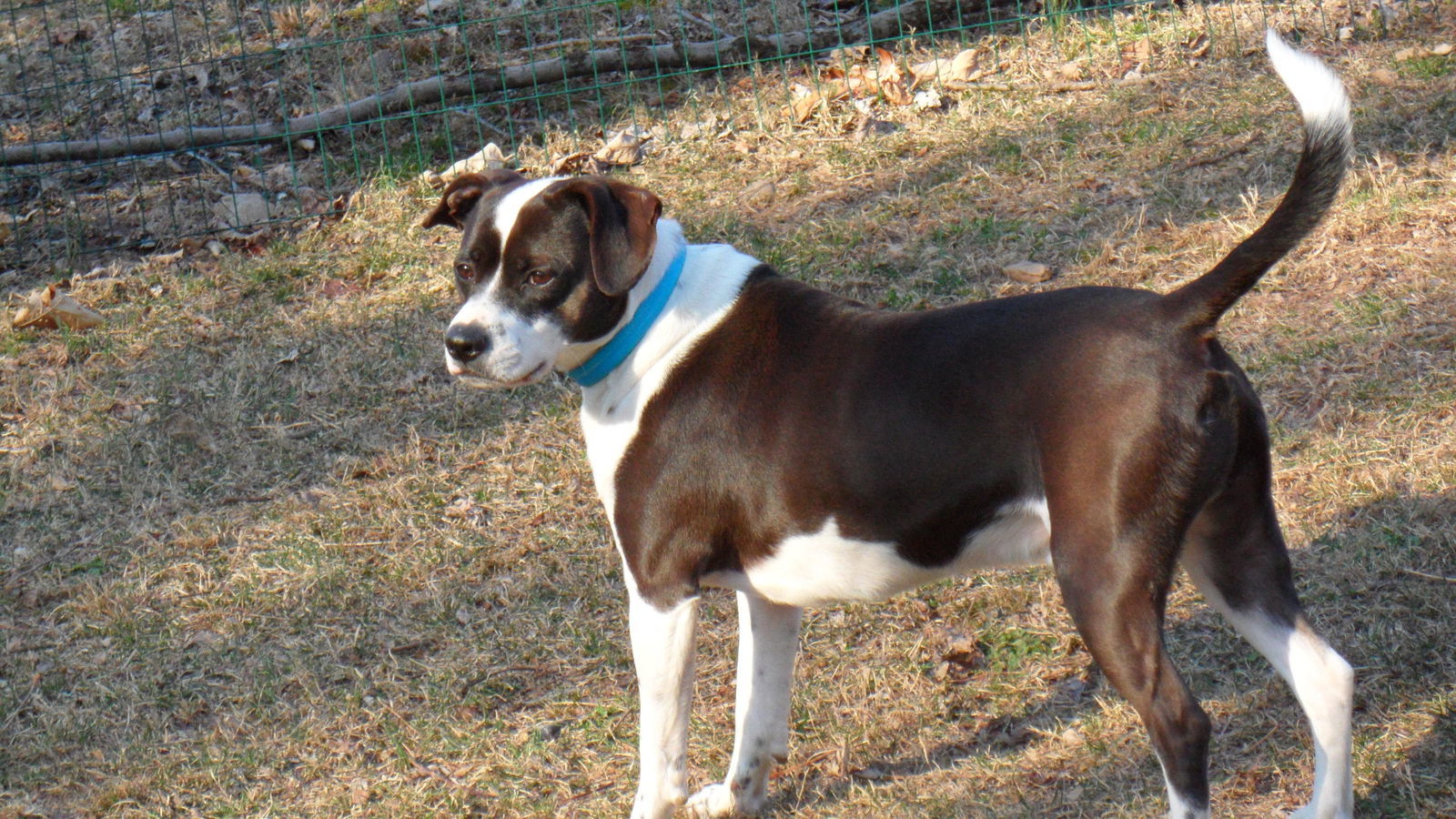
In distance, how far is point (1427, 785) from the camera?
122 inches

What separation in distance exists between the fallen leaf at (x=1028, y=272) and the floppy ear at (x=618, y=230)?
275 centimetres

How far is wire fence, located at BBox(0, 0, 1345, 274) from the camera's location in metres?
6.65

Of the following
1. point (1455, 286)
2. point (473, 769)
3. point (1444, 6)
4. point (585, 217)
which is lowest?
point (473, 769)

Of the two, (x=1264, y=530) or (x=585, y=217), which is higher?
(x=585, y=217)

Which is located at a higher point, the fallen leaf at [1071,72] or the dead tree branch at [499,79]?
the dead tree branch at [499,79]

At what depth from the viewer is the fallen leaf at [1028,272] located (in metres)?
5.46

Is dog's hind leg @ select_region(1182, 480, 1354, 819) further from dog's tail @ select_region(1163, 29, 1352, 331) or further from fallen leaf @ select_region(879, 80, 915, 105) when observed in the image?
fallen leaf @ select_region(879, 80, 915, 105)

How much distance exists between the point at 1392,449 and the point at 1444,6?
3491 millimetres

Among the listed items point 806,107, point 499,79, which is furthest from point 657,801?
point 499,79

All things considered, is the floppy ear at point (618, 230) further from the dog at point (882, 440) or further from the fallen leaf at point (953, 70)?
the fallen leaf at point (953, 70)

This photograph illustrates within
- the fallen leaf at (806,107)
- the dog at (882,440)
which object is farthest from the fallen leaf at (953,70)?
the dog at (882,440)

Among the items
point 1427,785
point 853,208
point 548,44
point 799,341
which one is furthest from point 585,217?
point 548,44

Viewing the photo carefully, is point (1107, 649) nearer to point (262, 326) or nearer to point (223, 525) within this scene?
point (223, 525)

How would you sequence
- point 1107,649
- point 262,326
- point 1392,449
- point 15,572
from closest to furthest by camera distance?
point 1107,649 → point 1392,449 → point 15,572 → point 262,326
